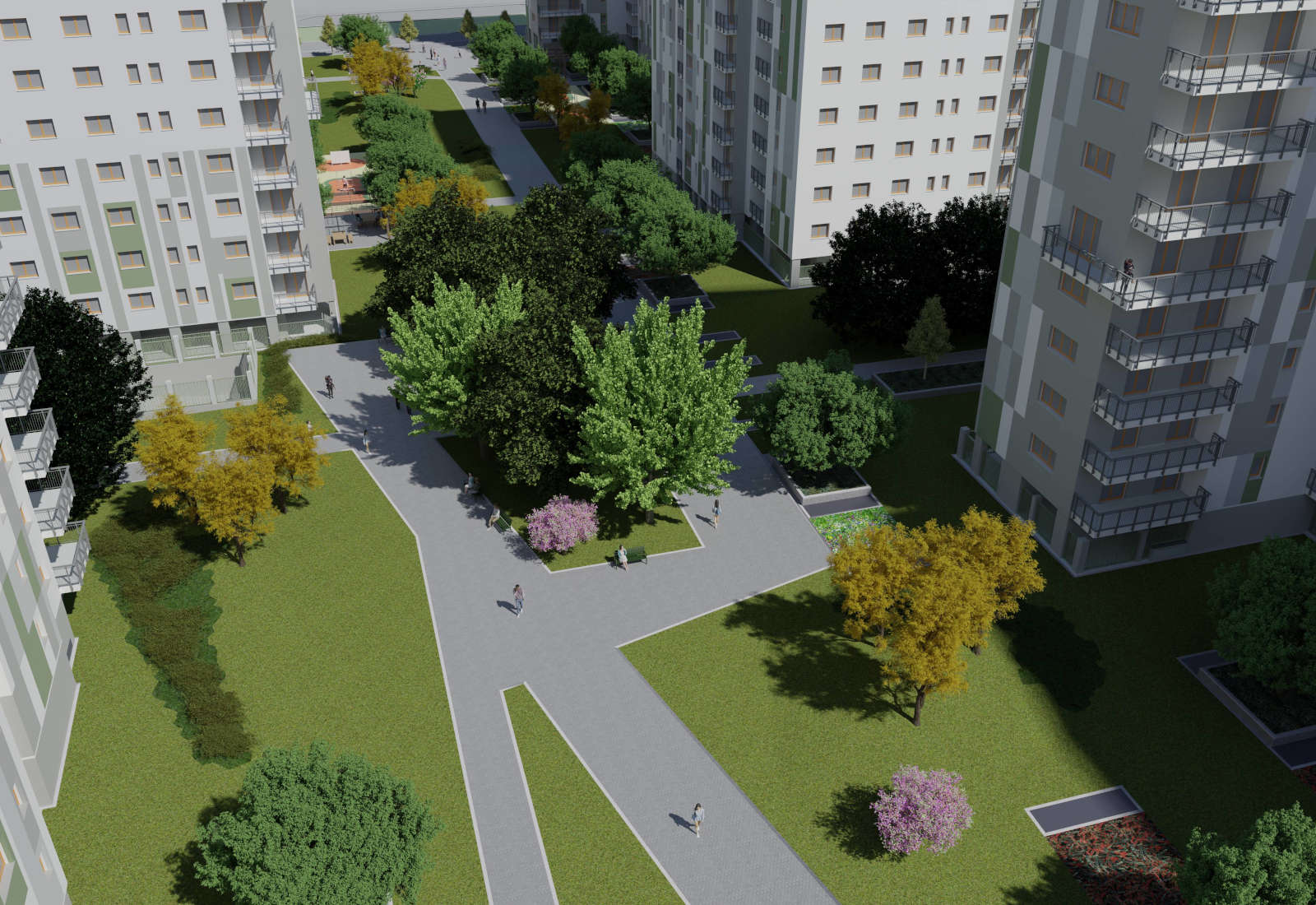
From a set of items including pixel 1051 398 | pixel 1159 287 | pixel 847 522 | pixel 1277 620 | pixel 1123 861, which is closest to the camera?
pixel 1123 861

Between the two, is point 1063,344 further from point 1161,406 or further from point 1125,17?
point 1125,17

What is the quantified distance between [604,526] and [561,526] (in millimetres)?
3752

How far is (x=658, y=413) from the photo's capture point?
2021 inches

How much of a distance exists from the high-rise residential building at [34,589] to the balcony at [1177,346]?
43.0 metres

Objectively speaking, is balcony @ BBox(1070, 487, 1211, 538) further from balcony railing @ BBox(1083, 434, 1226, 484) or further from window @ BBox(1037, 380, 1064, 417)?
window @ BBox(1037, 380, 1064, 417)

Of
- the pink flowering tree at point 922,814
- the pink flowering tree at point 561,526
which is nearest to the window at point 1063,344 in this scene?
the pink flowering tree at point 922,814

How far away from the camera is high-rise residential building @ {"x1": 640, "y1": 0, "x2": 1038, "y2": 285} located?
73.1 meters

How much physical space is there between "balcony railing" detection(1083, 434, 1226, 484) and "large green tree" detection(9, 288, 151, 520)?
1765 inches

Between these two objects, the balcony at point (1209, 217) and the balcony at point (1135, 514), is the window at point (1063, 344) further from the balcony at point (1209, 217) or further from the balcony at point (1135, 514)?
the balcony at point (1209, 217)

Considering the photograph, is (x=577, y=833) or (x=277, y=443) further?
(x=277, y=443)

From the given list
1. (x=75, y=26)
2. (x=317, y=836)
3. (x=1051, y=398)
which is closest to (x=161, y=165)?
(x=75, y=26)

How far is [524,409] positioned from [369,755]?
1811cm

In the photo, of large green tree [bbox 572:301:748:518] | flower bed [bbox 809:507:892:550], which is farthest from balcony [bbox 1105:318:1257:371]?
large green tree [bbox 572:301:748:518]

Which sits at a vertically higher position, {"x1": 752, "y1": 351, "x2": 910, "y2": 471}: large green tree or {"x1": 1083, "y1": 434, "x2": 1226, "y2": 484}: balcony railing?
{"x1": 1083, "y1": 434, "x2": 1226, "y2": 484}: balcony railing
